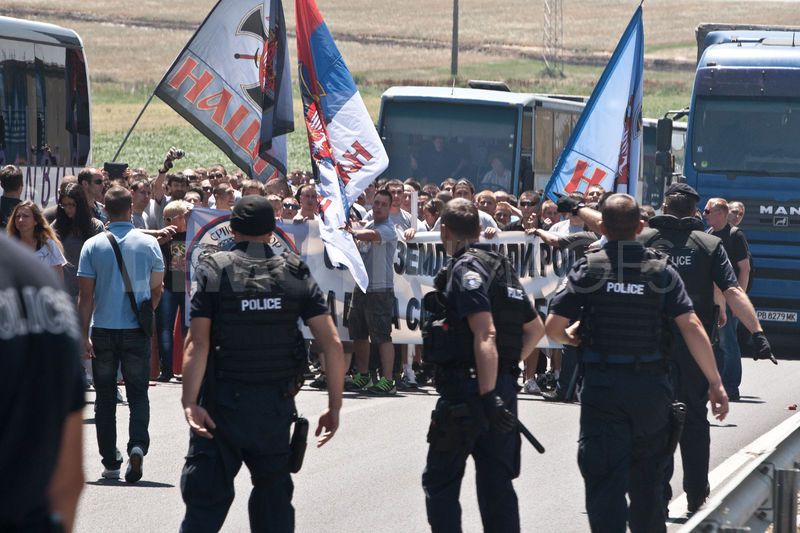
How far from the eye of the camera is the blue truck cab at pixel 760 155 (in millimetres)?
16234

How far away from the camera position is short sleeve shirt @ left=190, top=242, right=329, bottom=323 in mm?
5676

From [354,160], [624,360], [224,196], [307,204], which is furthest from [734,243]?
[624,360]

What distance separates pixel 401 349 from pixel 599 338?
7.23m

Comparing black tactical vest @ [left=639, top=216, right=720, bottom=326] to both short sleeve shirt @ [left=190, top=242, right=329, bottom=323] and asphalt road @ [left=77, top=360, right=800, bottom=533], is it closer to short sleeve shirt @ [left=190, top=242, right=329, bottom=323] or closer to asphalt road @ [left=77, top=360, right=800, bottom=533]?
asphalt road @ [left=77, top=360, right=800, bottom=533]

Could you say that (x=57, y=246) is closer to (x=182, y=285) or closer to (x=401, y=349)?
(x=182, y=285)

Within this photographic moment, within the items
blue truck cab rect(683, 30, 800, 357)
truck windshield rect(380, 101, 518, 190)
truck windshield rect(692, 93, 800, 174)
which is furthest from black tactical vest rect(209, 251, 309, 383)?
truck windshield rect(380, 101, 518, 190)

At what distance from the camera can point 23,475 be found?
8.38ft

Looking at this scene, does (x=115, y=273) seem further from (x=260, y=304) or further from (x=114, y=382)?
(x=260, y=304)

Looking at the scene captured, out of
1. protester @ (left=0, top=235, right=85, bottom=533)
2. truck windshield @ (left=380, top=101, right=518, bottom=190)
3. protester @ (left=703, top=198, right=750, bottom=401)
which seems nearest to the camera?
protester @ (left=0, top=235, right=85, bottom=533)

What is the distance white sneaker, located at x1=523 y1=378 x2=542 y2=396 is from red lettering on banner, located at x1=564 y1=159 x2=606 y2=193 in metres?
2.61

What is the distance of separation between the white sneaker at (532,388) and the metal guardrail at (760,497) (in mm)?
6199

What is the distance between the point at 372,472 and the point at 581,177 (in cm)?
659

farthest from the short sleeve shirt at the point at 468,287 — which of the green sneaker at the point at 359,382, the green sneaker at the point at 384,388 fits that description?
the green sneaker at the point at 359,382

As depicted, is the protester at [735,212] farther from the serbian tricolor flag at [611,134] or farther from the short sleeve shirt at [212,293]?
the short sleeve shirt at [212,293]
